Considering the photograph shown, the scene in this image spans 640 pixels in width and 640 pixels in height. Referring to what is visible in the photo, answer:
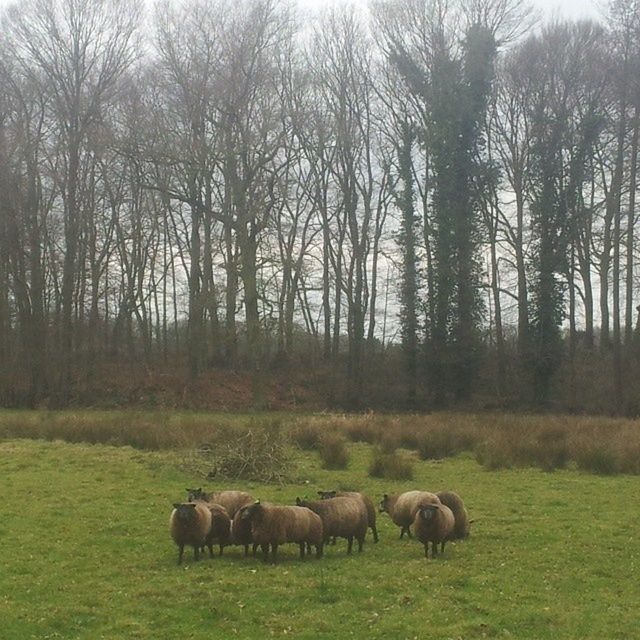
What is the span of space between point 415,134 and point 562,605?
34116 millimetres

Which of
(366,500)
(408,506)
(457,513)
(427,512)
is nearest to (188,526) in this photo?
(366,500)

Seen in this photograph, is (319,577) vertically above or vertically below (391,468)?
below

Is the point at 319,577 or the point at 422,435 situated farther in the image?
the point at 422,435

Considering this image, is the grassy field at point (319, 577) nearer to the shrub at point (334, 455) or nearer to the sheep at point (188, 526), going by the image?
the sheep at point (188, 526)

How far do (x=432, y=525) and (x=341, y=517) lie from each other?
1.10 meters

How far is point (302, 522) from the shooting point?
32.1ft

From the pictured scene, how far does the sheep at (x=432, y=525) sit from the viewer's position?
9.94 meters

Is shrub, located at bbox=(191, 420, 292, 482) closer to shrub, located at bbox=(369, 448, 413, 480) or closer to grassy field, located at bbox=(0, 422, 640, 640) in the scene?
grassy field, located at bbox=(0, 422, 640, 640)

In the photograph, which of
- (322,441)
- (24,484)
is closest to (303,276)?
(322,441)

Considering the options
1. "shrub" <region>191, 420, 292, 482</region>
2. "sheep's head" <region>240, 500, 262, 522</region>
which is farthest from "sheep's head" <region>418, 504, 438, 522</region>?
"shrub" <region>191, 420, 292, 482</region>

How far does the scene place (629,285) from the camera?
123 ft

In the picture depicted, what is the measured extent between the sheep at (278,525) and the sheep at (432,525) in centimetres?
121

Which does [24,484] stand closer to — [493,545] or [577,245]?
[493,545]

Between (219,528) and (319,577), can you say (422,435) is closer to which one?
(219,528)
